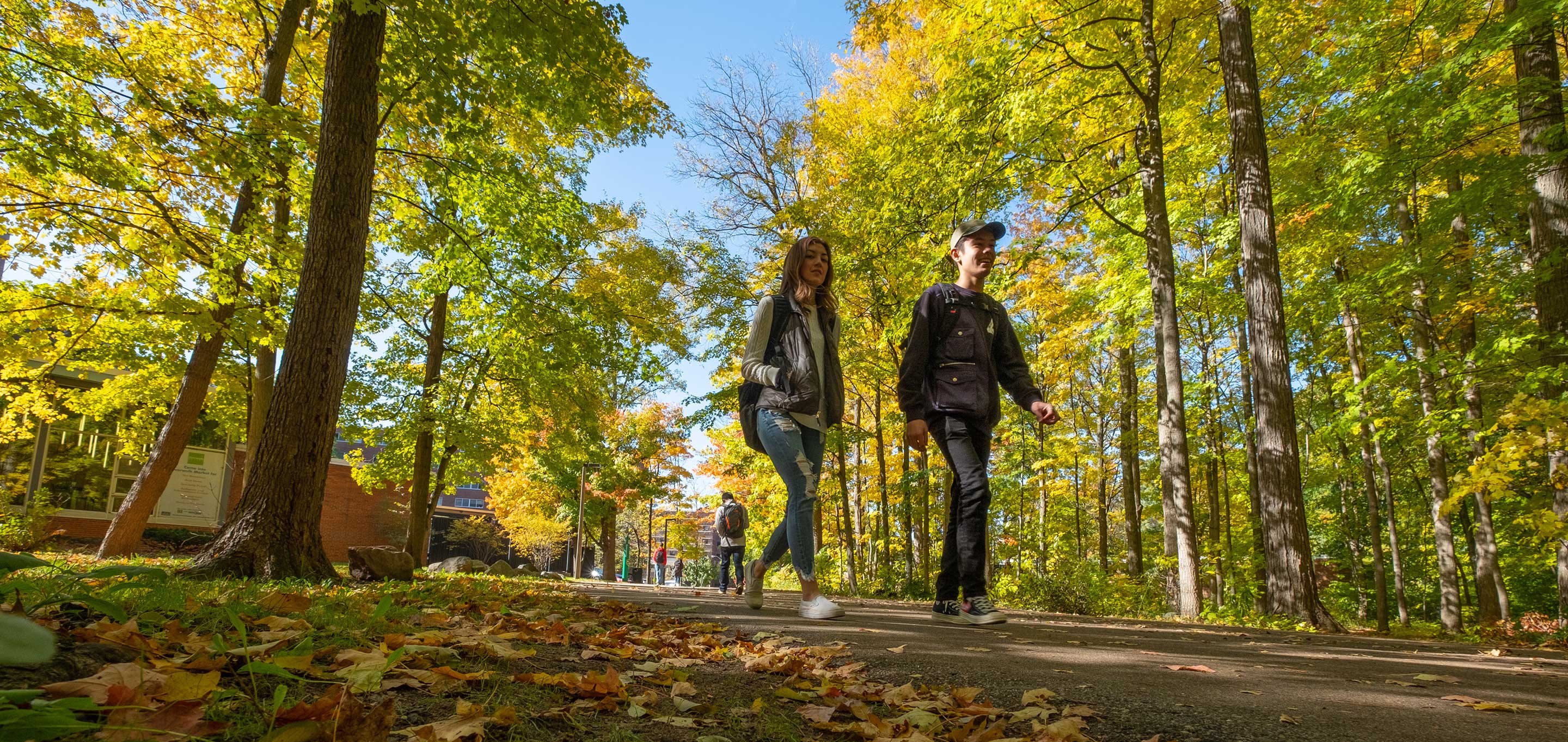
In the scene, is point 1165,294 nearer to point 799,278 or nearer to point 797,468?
point 799,278

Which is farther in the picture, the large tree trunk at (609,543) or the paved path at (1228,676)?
the large tree trunk at (609,543)

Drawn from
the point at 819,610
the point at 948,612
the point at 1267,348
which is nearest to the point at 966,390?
the point at 948,612

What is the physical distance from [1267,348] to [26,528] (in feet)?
68.7

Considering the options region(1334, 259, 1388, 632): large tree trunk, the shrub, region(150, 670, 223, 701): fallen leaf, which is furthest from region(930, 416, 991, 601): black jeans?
the shrub

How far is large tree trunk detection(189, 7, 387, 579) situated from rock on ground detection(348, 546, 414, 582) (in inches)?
91.4

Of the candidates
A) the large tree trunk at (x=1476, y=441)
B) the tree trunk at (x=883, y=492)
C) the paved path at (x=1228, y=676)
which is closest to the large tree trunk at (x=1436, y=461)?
the large tree trunk at (x=1476, y=441)

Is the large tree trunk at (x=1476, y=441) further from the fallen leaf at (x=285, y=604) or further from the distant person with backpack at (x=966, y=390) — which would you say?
the fallen leaf at (x=285, y=604)

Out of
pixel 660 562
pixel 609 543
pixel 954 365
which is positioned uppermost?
pixel 954 365

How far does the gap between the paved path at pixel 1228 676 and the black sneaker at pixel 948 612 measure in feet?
0.26

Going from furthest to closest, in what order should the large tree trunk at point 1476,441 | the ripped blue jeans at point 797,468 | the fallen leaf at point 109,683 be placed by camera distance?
the large tree trunk at point 1476,441 → the ripped blue jeans at point 797,468 → the fallen leaf at point 109,683

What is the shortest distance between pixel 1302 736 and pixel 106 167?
10688 mm

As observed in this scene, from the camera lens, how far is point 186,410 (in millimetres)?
10438

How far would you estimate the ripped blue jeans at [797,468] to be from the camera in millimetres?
4371

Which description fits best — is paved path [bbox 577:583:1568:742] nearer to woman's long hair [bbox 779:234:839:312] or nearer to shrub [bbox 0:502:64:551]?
woman's long hair [bbox 779:234:839:312]
